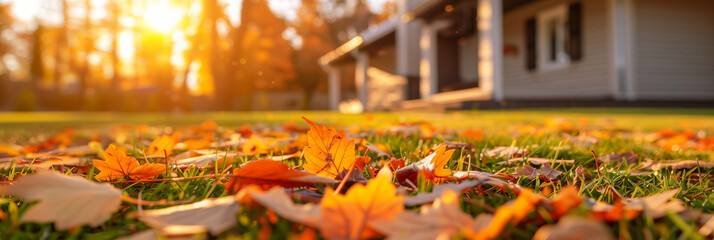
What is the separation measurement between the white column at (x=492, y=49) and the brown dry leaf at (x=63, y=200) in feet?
25.7

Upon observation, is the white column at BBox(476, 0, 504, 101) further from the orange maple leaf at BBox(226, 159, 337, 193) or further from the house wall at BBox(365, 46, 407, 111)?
the orange maple leaf at BBox(226, 159, 337, 193)

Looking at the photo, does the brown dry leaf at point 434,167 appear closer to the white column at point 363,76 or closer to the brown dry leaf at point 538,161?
the brown dry leaf at point 538,161

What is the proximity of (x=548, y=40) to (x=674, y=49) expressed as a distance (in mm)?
2198

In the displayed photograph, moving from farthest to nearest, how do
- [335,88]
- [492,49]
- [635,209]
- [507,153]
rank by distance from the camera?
[335,88] < [492,49] < [507,153] < [635,209]

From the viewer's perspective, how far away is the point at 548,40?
938 centimetres

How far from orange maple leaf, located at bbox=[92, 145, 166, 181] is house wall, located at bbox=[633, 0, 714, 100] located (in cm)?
906

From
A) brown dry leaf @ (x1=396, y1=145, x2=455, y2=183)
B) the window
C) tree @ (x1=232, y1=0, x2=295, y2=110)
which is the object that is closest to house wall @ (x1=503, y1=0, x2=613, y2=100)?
the window

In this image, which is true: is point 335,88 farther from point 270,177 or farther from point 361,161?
point 270,177

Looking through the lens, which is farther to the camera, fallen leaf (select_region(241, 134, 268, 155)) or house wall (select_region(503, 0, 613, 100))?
house wall (select_region(503, 0, 613, 100))

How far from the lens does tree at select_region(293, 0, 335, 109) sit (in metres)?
31.7

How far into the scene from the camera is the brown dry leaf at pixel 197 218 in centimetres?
56

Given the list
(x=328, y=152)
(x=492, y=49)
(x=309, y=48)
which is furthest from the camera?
(x=309, y=48)

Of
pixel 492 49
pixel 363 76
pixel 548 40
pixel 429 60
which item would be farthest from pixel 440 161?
pixel 363 76

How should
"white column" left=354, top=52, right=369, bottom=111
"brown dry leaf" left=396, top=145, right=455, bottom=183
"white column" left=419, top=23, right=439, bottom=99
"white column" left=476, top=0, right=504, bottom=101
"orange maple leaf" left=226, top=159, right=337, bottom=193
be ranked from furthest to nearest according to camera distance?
"white column" left=354, top=52, right=369, bottom=111 → "white column" left=419, top=23, right=439, bottom=99 → "white column" left=476, top=0, right=504, bottom=101 → "brown dry leaf" left=396, top=145, right=455, bottom=183 → "orange maple leaf" left=226, top=159, right=337, bottom=193
